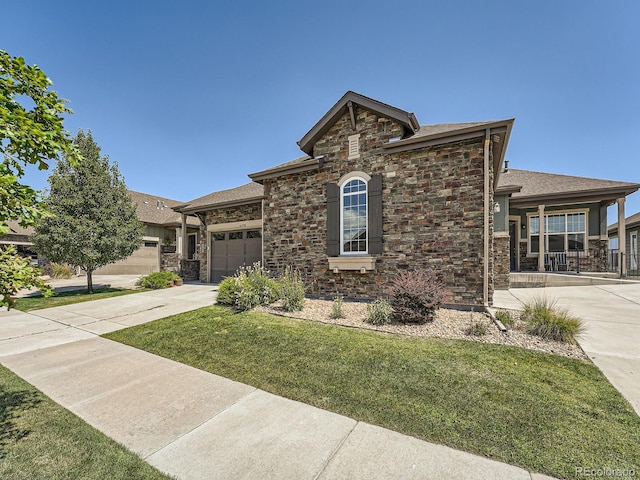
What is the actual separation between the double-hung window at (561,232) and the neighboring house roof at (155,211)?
20677 millimetres

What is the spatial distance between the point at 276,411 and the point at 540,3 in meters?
11.1

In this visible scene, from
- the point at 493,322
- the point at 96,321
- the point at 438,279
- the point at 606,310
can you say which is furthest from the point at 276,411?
the point at 606,310

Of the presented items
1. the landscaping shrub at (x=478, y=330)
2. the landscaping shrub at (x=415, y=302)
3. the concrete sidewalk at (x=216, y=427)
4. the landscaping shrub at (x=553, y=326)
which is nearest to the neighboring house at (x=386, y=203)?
the landscaping shrub at (x=415, y=302)

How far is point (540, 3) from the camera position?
7441 millimetres

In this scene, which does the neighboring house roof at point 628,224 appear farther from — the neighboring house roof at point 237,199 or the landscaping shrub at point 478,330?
the neighboring house roof at point 237,199

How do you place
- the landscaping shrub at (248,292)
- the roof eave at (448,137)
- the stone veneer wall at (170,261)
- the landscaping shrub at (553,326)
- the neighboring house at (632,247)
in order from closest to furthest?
the landscaping shrub at (553,326) → the roof eave at (448,137) → the landscaping shrub at (248,292) → the neighboring house at (632,247) → the stone veneer wall at (170,261)

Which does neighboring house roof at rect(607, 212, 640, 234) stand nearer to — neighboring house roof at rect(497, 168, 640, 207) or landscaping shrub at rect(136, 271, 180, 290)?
neighboring house roof at rect(497, 168, 640, 207)

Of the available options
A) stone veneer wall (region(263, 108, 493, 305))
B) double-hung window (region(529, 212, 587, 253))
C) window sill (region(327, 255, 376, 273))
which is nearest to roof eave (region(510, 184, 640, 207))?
double-hung window (region(529, 212, 587, 253))

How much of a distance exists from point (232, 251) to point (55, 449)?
1154 cm

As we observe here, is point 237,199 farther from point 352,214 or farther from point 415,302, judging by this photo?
point 415,302

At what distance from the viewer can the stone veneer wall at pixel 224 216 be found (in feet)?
Result: 42.8

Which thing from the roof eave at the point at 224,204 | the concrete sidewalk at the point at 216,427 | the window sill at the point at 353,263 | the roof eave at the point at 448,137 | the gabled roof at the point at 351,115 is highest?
the gabled roof at the point at 351,115

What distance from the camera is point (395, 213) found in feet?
27.9

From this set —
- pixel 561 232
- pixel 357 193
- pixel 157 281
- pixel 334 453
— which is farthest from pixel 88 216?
pixel 561 232
